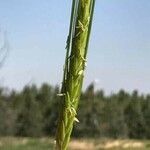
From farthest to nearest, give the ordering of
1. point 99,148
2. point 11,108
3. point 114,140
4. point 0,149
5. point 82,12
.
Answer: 1. point 114,140
2. point 11,108
3. point 99,148
4. point 0,149
5. point 82,12

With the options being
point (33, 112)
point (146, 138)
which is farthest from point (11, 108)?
point (146, 138)

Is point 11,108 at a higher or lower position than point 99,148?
higher

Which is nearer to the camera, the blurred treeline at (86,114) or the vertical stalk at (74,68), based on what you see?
the vertical stalk at (74,68)

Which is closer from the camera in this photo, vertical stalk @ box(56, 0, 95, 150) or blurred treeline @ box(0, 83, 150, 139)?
vertical stalk @ box(56, 0, 95, 150)

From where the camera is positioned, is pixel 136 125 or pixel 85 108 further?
pixel 136 125

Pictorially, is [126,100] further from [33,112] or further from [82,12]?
[82,12]
